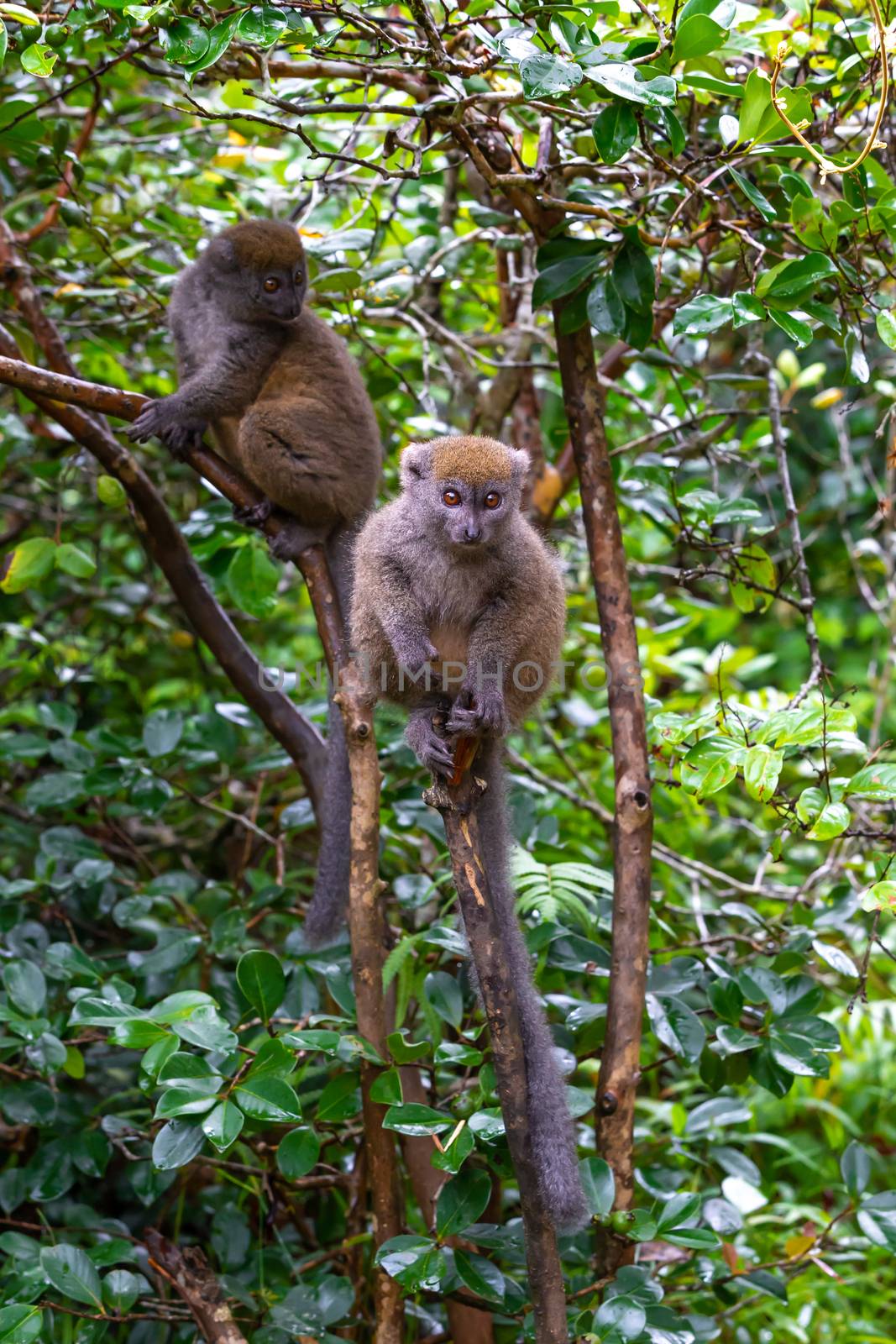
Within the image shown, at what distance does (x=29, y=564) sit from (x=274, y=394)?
1144mm

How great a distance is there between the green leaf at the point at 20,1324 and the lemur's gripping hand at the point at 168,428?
2535 millimetres

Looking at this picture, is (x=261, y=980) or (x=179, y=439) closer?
(x=261, y=980)

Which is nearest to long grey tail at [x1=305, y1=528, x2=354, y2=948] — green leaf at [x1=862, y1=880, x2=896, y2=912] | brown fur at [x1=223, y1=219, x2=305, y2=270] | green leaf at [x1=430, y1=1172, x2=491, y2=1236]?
green leaf at [x1=430, y1=1172, x2=491, y2=1236]

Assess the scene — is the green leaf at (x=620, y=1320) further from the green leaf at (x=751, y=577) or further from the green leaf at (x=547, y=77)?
the green leaf at (x=547, y=77)

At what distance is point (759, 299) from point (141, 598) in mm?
3300

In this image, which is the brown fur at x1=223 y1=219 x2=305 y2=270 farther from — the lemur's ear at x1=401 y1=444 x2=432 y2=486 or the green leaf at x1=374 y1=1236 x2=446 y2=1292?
the green leaf at x1=374 y1=1236 x2=446 y2=1292

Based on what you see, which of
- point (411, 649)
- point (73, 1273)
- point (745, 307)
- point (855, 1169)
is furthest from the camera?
point (855, 1169)

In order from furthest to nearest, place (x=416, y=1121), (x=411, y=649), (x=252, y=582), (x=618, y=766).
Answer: (x=252, y=582) → (x=618, y=766) → (x=411, y=649) → (x=416, y=1121)

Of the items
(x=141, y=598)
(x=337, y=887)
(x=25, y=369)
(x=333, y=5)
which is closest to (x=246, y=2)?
(x=333, y=5)

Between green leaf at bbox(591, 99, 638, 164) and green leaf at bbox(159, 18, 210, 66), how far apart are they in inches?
35.4

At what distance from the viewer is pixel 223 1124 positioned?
244cm

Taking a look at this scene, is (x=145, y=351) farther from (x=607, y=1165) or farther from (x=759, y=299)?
(x=607, y=1165)

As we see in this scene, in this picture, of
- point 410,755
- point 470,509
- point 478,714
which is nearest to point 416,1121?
point 478,714

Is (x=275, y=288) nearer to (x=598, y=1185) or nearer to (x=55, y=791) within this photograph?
(x=55, y=791)
